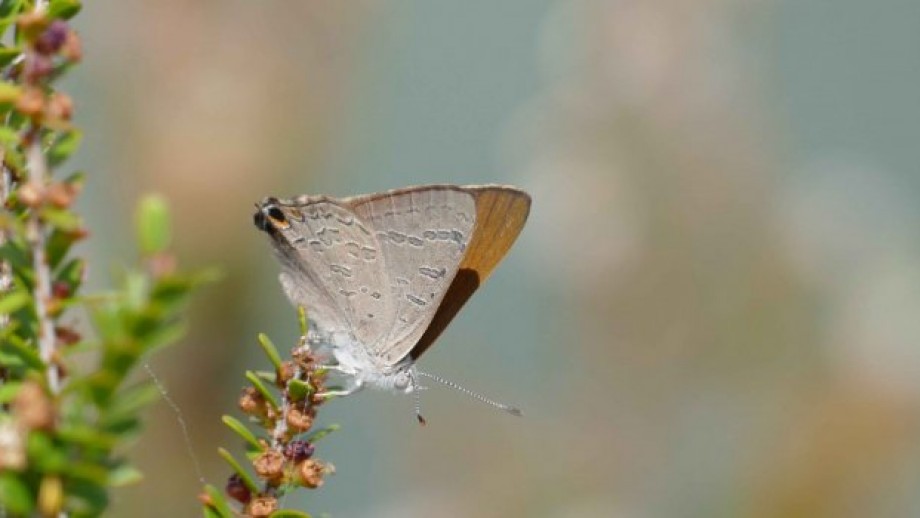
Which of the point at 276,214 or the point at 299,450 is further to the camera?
the point at 276,214

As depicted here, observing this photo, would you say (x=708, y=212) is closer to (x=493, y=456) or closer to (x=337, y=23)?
(x=493, y=456)

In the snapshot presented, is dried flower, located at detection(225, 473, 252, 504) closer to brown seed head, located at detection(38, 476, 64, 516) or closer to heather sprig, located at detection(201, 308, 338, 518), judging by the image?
heather sprig, located at detection(201, 308, 338, 518)

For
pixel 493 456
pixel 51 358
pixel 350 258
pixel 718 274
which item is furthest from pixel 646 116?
pixel 51 358

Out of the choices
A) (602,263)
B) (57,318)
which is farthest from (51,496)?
(602,263)

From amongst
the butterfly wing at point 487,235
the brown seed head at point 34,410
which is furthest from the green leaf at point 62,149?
the butterfly wing at point 487,235

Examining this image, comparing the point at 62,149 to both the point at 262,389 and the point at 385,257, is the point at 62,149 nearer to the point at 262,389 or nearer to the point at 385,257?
the point at 262,389
